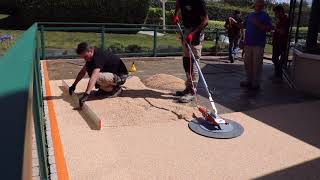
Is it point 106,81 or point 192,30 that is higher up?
point 192,30

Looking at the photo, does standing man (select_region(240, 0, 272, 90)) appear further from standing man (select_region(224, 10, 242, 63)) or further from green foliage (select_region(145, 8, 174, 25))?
green foliage (select_region(145, 8, 174, 25))

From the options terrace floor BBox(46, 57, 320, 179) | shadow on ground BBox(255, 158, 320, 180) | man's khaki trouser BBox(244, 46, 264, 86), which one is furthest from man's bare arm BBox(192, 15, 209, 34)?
shadow on ground BBox(255, 158, 320, 180)

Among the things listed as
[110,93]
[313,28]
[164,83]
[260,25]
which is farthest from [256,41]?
[110,93]

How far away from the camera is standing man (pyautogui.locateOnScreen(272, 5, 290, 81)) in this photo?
9.17 m

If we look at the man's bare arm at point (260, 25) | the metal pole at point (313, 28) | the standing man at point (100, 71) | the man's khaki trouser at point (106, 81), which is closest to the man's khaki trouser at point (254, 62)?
the man's bare arm at point (260, 25)

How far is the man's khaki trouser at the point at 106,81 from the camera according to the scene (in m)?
6.34

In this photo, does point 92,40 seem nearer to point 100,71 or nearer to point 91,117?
point 100,71

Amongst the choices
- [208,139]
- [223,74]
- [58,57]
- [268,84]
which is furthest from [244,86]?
[58,57]

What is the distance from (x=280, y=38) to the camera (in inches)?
371

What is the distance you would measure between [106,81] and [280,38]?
5.07 metres

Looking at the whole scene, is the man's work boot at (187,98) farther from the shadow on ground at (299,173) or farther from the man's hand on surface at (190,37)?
the shadow on ground at (299,173)

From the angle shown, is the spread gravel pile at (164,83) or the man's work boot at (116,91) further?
the spread gravel pile at (164,83)

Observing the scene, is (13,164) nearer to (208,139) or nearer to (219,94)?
(208,139)

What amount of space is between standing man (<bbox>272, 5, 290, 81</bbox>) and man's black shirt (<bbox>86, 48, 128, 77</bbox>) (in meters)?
4.39
